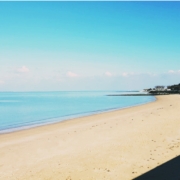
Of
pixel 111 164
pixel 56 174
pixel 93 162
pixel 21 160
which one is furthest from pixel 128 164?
Answer: pixel 21 160

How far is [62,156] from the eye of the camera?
31.1 ft

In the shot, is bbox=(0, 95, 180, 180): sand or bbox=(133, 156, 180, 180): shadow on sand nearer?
bbox=(133, 156, 180, 180): shadow on sand

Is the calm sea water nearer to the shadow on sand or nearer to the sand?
the sand

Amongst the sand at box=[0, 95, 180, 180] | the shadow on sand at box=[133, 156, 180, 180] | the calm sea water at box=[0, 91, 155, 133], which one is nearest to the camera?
the shadow on sand at box=[133, 156, 180, 180]

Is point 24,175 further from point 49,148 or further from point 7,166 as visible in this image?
point 49,148

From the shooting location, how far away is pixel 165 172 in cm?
664

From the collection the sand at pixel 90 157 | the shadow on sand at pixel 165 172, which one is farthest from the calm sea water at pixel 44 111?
the shadow on sand at pixel 165 172

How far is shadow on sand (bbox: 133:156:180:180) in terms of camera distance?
625 centimetres

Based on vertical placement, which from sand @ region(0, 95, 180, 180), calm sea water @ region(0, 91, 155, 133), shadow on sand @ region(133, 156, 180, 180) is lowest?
calm sea water @ region(0, 91, 155, 133)

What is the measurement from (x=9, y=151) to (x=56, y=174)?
5089 mm

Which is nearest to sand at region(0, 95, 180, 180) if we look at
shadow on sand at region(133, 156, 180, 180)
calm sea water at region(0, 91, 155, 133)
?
shadow on sand at region(133, 156, 180, 180)

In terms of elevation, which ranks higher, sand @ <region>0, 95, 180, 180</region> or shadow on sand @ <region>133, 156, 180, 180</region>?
shadow on sand @ <region>133, 156, 180, 180</region>

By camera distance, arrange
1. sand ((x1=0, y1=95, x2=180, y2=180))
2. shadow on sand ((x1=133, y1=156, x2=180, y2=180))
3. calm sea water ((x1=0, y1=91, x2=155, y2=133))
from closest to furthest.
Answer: shadow on sand ((x1=133, y1=156, x2=180, y2=180))
sand ((x1=0, y1=95, x2=180, y2=180))
calm sea water ((x1=0, y1=91, x2=155, y2=133))

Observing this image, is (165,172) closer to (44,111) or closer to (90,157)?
(90,157)
